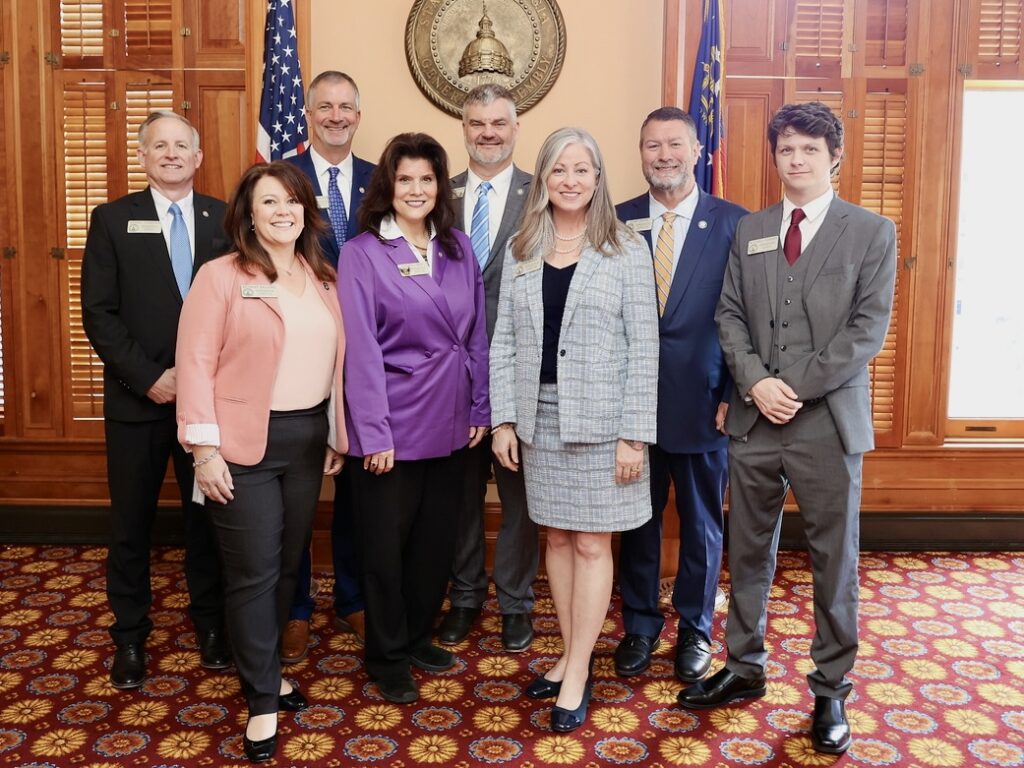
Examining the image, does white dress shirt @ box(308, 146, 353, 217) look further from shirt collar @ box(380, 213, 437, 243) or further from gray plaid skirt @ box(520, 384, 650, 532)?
gray plaid skirt @ box(520, 384, 650, 532)

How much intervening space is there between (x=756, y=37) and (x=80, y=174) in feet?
10.9

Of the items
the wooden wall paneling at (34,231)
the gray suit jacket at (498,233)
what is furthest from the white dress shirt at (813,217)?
the wooden wall paneling at (34,231)

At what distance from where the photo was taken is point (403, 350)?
2.64 meters

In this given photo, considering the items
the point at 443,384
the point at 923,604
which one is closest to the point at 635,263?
the point at 443,384

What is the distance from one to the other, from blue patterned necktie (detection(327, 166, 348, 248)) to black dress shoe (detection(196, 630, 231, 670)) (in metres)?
1.47

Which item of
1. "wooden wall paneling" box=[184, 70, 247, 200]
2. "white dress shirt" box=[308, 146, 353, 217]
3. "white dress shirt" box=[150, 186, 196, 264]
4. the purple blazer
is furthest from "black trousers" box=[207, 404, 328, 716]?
"wooden wall paneling" box=[184, 70, 247, 200]

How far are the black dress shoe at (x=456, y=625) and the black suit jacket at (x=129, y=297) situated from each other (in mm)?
1274

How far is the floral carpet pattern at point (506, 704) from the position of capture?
7.98 feet

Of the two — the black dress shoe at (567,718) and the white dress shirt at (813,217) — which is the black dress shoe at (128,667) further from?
the white dress shirt at (813,217)

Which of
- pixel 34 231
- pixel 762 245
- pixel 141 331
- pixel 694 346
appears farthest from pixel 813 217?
pixel 34 231

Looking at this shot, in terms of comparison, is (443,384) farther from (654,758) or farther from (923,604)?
(923,604)

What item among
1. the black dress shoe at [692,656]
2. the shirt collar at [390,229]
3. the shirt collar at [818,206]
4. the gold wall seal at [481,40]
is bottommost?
the black dress shoe at [692,656]

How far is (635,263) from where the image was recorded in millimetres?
2559

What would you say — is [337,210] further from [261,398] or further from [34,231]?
[34,231]
